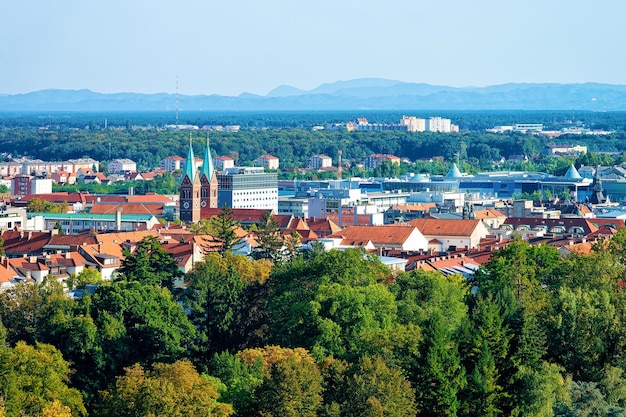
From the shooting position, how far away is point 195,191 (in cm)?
9550

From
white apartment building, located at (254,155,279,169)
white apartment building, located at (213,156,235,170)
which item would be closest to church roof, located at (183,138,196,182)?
white apartment building, located at (213,156,235,170)

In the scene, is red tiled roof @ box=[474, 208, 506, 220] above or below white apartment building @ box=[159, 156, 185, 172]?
above

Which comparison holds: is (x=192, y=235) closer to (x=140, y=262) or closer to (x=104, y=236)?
(x=104, y=236)

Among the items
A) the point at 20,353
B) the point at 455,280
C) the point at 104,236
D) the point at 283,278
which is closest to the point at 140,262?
the point at 283,278

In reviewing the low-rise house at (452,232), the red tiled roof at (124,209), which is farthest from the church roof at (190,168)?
the low-rise house at (452,232)

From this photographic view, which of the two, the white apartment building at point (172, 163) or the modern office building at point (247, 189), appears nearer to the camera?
the modern office building at point (247, 189)

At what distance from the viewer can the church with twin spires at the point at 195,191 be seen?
9475cm

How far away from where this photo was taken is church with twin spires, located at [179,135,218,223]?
311 feet

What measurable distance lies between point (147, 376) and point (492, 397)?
746 cm

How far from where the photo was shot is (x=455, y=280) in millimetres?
48312

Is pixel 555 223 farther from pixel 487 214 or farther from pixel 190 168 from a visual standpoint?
pixel 190 168

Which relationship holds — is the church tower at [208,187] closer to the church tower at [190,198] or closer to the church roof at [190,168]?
the church roof at [190,168]

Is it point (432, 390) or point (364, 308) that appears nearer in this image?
point (432, 390)

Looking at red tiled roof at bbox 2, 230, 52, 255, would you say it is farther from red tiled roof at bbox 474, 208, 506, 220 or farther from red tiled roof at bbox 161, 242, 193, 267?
red tiled roof at bbox 474, 208, 506, 220
